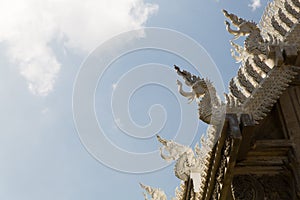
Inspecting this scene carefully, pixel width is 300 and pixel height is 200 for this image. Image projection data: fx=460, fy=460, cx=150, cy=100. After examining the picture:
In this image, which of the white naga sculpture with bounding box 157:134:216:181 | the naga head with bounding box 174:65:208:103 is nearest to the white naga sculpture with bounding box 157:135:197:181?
the white naga sculpture with bounding box 157:134:216:181

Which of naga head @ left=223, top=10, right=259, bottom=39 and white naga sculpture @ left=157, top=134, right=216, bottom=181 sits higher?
naga head @ left=223, top=10, right=259, bottom=39

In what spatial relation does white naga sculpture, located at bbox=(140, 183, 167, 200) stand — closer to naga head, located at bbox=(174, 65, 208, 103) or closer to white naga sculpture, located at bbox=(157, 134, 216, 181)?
white naga sculpture, located at bbox=(157, 134, 216, 181)

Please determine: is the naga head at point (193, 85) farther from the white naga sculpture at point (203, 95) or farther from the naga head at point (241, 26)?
the naga head at point (241, 26)

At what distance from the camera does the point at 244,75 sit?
906cm

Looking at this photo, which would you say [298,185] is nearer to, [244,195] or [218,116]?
[244,195]

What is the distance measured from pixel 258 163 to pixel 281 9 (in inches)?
163

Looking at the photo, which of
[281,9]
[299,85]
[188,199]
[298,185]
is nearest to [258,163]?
[298,185]

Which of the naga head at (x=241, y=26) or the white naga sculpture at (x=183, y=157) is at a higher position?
the naga head at (x=241, y=26)

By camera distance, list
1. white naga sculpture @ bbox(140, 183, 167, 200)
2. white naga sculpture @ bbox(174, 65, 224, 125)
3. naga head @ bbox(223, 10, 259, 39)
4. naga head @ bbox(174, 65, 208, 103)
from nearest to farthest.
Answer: white naga sculpture @ bbox(174, 65, 224, 125), naga head @ bbox(174, 65, 208, 103), naga head @ bbox(223, 10, 259, 39), white naga sculpture @ bbox(140, 183, 167, 200)

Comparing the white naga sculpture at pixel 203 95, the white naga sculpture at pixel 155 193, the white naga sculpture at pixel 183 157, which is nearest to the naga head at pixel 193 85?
the white naga sculpture at pixel 203 95

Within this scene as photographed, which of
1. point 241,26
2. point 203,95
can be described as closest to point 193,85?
point 203,95

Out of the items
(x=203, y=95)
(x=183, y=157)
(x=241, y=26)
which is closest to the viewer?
(x=203, y=95)

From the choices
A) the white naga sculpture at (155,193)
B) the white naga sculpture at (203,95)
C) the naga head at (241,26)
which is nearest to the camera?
the white naga sculpture at (203,95)

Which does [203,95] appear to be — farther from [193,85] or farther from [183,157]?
[183,157]
